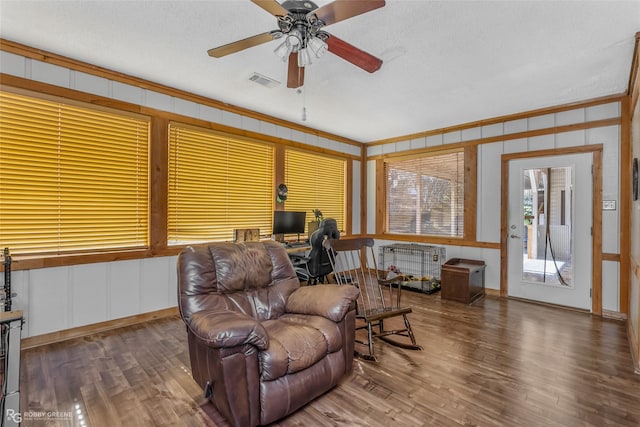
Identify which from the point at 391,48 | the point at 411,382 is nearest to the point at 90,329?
the point at 411,382

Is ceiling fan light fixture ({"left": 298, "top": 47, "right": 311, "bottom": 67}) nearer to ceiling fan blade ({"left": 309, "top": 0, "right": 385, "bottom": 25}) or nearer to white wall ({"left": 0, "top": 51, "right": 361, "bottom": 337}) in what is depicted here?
ceiling fan blade ({"left": 309, "top": 0, "right": 385, "bottom": 25})

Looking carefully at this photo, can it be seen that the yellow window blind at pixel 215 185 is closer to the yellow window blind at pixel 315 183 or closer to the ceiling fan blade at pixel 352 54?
the yellow window blind at pixel 315 183

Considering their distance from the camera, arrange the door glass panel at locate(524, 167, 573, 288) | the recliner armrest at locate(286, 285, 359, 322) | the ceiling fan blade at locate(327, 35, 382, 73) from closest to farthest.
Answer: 1. the ceiling fan blade at locate(327, 35, 382, 73)
2. the recliner armrest at locate(286, 285, 359, 322)
3. the door glass panel at locate(524, 167, 573, 288)

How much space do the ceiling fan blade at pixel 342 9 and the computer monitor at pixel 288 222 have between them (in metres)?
2.99

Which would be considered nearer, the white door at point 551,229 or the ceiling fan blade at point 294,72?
the ceiling fan blade at point 294,72

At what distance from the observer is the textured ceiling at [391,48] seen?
2.24 metres

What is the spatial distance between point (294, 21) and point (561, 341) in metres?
3.66

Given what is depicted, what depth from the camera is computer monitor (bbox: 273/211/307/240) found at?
14.9 ft

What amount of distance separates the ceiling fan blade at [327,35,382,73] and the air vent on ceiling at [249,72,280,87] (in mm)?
1390

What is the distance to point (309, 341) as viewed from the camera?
1.95 metres

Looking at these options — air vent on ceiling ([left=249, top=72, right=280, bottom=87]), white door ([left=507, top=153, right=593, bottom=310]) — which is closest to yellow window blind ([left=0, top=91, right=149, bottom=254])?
air vent on ceiling ([left=249, top=72, right=280, bottom=87])

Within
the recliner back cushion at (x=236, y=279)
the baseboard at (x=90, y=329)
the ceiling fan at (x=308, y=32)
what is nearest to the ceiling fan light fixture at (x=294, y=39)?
the ceiling fan at (x=308, y=32)

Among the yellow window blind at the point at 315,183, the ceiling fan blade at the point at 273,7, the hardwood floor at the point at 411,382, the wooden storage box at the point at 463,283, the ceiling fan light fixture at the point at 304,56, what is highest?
the ceiling fan blade at the point at 273,7

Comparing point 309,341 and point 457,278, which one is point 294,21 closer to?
point 309,341
